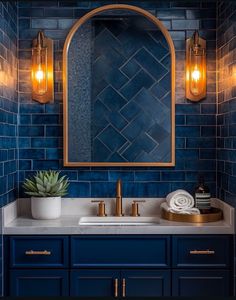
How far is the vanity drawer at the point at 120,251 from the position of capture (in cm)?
240

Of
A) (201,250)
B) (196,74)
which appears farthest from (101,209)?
(196,74)

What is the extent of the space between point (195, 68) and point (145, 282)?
4.84ft

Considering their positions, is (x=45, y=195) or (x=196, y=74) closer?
(x=45, y=195)

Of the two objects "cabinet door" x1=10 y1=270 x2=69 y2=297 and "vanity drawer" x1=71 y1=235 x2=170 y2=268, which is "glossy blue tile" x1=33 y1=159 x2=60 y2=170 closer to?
"vanity drawer" x1=71 y1=235 x2=170 y2=268

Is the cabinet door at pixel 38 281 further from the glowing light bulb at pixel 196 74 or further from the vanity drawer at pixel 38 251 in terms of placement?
the glowing light bulb at pixel 196 74

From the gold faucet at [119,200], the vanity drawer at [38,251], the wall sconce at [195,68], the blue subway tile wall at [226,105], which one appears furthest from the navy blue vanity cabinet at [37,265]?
the wall sconce at [195,68]

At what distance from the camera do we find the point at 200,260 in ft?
7.88

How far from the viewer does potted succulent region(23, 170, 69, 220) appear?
2604mm

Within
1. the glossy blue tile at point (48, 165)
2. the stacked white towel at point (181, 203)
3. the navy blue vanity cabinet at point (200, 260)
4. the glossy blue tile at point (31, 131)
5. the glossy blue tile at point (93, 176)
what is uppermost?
the glossy blue tile at point (31, 131)

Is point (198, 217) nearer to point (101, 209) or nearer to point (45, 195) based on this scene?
point (101, 209)

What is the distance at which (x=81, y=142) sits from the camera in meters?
2.83

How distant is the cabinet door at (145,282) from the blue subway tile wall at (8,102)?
0.89 m

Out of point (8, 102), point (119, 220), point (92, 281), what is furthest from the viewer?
point (119, 220)

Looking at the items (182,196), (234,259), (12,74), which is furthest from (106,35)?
(234,259)
